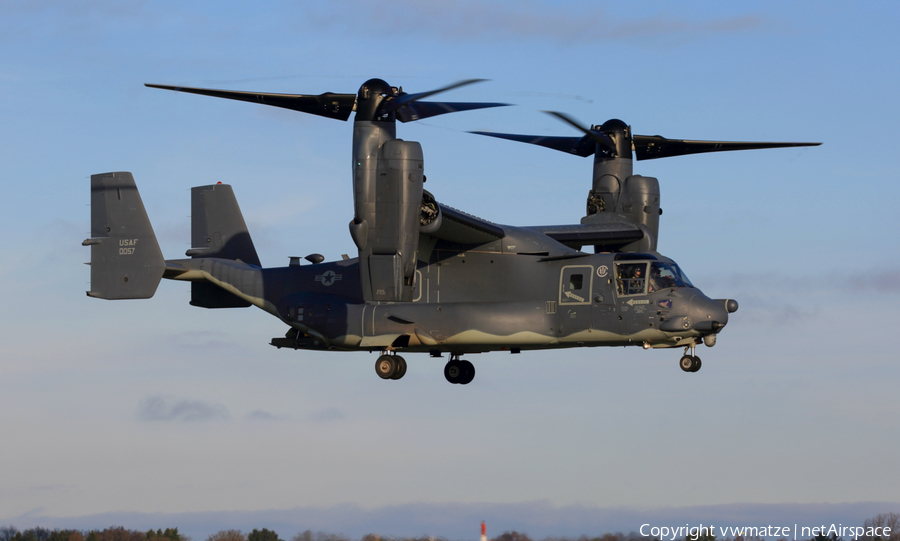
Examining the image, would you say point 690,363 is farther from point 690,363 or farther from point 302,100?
point 302,100

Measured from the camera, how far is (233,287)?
95.3ft

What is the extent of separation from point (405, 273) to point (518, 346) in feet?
12.9

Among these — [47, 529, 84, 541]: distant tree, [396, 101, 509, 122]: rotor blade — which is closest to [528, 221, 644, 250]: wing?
[396, 101, 509, 122]: rotor blade

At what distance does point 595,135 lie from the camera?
29.9 metres

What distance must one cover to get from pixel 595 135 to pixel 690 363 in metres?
7.17

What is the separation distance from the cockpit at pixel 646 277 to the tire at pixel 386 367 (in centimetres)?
505

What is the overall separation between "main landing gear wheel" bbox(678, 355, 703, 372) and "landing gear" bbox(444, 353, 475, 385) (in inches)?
215

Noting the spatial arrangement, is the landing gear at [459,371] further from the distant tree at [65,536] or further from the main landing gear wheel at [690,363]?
the distant tree at [65,536]

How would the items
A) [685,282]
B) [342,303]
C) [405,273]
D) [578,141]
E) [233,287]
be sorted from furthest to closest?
[578,141], [233,287], [342,303], [685,282], [405,273]

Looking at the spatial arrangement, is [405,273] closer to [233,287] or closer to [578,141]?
[233,287]

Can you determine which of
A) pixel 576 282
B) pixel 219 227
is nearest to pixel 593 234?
pixel 576 282

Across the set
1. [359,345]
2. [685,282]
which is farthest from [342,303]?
[685,282]

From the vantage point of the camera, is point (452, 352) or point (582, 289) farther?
point (452, 352)

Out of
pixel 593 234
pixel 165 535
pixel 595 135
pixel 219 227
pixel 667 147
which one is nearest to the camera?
pixel 165 535
